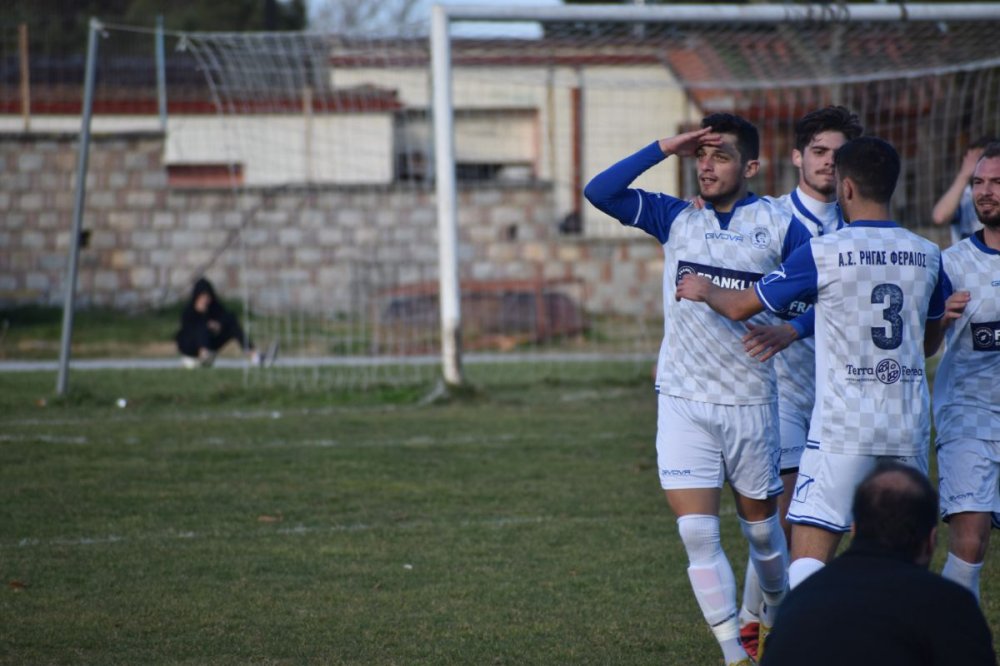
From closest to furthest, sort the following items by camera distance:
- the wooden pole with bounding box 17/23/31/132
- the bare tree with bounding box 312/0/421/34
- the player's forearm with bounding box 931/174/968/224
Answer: the player's forearm with bounding box 931/174/968/224 → the wooden pole with bounding box 17/23/31/132 → the bare tree with bounding box 312/0/421/34

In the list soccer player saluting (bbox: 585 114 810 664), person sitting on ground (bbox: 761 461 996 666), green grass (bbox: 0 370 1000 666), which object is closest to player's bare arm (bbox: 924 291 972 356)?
soccer player saluting (bbox: 585 114 810 664)

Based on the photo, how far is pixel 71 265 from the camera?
43.9ft

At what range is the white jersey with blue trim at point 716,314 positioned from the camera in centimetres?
543

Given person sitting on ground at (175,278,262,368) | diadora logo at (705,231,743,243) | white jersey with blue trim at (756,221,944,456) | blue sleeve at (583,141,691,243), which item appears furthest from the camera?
person sitting on ground at (175,278,262,368)

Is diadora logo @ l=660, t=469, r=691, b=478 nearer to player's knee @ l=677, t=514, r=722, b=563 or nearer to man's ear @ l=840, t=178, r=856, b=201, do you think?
player's knee @ l=677, t=514, r=722, b=563

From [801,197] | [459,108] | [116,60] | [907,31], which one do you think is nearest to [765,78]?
[907,31]

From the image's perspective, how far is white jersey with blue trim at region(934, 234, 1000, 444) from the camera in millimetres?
5336

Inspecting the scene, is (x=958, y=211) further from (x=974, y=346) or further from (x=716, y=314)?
(x=716, y=314)

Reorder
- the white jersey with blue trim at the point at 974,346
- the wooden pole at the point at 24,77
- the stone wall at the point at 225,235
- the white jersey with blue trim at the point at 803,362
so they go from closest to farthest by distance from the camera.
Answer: the white jersey with blue trim at the point at 974,346, the white jersey with blue trim at the point at 803,362, the stone wall at the point at 225,235, the wooden pole at the point at 24,77

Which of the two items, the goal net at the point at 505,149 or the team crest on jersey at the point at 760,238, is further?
the goal net at the point at 505,149

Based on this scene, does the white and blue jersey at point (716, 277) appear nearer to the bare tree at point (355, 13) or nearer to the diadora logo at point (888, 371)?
the diadora logo at point (888, 371)

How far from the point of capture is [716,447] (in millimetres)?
5426

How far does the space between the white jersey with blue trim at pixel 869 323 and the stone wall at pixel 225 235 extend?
56.6 feet

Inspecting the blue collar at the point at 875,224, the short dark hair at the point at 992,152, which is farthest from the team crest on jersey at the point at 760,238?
the short dark hair at the point at 992,152
